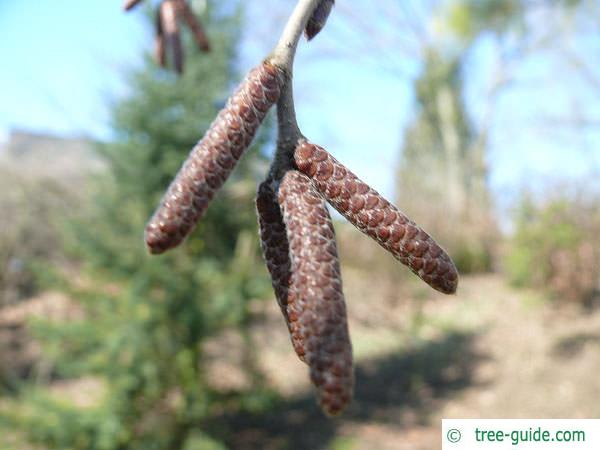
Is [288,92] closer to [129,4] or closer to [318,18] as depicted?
[318,18]

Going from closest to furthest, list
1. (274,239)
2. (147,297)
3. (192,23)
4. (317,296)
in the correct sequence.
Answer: (317,296) < (274,239) < (192,23) < (147,297)

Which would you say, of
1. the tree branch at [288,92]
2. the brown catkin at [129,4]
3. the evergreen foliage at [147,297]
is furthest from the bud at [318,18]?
the evergreen foliage at [147,297]

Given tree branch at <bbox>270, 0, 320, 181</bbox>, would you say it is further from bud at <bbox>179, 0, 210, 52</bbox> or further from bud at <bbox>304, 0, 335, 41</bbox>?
bud at <bbox>179, 0, 210, 52</bbox>

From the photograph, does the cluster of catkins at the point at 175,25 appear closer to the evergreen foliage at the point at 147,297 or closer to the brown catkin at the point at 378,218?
the brown catkin at the point at 378,218

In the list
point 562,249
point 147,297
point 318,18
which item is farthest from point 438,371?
point 318,18

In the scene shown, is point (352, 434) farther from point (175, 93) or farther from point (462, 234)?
point (462, 234)

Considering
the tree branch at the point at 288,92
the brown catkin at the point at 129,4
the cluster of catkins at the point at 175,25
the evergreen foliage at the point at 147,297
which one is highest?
the evergreen foliage at the point at 147,297
